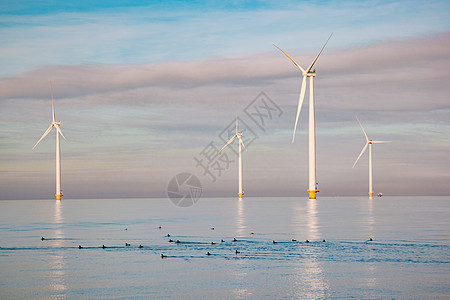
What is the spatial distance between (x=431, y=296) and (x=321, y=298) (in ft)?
18.0

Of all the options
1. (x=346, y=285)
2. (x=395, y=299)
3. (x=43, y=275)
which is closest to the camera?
(x=395, y=299)

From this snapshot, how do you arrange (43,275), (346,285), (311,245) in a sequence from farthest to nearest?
(311,245)
(43,275)
(346,285)

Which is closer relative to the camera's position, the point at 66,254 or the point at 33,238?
the point at 66,254

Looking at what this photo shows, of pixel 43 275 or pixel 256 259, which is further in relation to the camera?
pixel 256 259

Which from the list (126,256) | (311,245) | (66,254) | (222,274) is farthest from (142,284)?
(311,245)

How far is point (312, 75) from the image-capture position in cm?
16612

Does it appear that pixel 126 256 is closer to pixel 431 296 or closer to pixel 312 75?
pixel 431 296

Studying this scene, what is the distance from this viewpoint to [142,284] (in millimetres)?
31781

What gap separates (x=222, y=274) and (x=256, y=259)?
7.20 metres

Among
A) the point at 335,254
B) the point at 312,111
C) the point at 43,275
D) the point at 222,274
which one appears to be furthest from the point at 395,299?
the point at 312,111

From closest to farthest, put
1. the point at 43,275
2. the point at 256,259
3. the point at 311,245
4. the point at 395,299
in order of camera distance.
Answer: the point at 395,299, the point at 43,275, the point at 256,259, the point at 311,245

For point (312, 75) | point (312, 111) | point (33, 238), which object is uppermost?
point (312, 75)

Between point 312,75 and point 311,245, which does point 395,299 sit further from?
point 312,75

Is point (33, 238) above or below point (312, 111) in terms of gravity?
below
